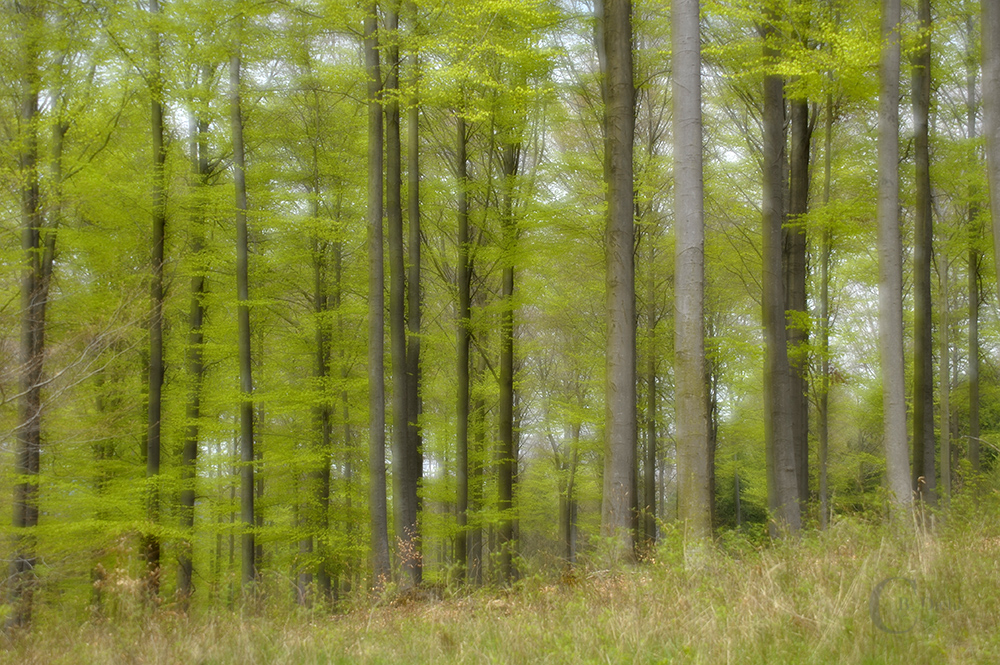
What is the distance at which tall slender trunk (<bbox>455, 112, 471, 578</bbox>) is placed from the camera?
14258mm

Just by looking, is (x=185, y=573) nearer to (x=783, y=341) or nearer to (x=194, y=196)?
(x=194, y=196)

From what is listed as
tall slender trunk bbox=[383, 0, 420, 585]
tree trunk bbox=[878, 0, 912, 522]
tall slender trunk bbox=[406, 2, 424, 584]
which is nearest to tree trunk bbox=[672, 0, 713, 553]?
tree trunk bbox=[878, 0, 912, 522]

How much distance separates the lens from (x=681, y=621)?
427 centimetres

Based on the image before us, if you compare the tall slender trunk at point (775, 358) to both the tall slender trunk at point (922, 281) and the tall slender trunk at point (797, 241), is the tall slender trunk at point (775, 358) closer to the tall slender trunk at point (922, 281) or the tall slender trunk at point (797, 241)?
the tall slender trunk at point (797, 241)

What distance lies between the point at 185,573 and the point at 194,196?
26.2 feet

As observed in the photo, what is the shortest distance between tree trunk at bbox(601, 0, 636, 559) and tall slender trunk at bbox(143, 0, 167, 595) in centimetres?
805

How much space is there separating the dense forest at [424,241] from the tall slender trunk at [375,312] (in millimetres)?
54

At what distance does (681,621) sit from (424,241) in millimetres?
12710

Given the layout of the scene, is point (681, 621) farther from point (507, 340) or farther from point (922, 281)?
point (922, 281)

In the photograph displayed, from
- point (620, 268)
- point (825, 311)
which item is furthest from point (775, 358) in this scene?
point (825, 311)

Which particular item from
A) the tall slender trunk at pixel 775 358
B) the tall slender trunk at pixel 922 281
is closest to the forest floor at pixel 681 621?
the tall slender trunk at pixel 775 358

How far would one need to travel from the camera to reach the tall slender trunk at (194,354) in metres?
14.6

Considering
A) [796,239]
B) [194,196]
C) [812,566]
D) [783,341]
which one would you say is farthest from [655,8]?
[812,566]

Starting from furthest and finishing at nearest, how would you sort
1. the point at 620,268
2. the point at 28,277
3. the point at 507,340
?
the point at 507,340 → the point at 28,277 → the point at 620,268
